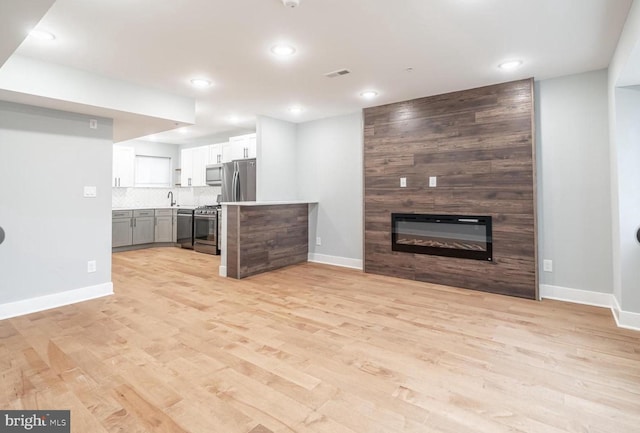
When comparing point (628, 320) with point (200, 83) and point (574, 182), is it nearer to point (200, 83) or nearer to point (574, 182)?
point (574, 182)

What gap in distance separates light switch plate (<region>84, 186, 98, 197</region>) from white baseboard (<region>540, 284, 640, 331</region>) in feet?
17.3

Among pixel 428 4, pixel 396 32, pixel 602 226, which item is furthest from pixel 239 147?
pixel 602 226

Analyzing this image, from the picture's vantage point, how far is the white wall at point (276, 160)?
17.6ft

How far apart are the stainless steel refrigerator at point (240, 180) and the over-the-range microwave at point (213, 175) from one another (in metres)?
0.57

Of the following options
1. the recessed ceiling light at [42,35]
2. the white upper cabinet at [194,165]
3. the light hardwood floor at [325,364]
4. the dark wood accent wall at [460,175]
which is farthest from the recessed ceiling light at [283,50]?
the white upper cabinet at [194,165]

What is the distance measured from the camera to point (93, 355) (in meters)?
2.33

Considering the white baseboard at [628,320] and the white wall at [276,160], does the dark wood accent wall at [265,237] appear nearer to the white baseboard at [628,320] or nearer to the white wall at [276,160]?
the white wall at [276,160]

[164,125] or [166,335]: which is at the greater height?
[164,125]

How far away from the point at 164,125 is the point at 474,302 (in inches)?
175

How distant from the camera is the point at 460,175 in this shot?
409 centimetres

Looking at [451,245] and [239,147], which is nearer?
[451,245]

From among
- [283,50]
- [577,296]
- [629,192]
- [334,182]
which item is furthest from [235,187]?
[629,192]

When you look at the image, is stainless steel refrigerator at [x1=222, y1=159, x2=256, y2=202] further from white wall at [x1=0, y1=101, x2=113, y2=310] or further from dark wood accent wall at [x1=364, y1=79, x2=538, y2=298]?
white wall at [x1=0, y1=101, x2=113, y2=310]

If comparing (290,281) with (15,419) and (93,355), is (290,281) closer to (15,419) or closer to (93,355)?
(93,355)
